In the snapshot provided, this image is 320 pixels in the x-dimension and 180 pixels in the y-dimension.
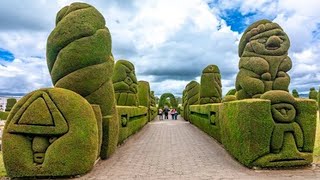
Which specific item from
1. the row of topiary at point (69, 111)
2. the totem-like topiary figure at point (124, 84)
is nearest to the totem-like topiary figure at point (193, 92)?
the totem-like topiary figure at point (124, 84)

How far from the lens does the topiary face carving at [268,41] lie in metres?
9.19

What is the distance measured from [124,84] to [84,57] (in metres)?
8.32

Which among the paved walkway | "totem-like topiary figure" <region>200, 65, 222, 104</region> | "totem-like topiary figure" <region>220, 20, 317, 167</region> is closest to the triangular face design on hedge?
the paved walkway

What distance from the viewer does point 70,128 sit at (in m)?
6.25

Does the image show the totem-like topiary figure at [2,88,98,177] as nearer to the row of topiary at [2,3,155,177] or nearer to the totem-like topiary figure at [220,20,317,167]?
the row of topiary at [2,3,155,177]

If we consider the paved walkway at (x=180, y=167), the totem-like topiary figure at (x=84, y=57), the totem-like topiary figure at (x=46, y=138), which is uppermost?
the totem-like topiary figure at (x=84, y=57)

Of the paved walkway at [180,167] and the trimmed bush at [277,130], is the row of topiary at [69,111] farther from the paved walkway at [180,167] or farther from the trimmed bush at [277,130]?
the trimmed bush at [277,130]

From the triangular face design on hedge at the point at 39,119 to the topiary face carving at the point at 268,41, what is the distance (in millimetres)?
6282

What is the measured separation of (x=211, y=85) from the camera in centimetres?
1936

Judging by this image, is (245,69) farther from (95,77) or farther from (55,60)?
(55,60)

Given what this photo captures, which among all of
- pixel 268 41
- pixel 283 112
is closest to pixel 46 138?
pixel 283 112

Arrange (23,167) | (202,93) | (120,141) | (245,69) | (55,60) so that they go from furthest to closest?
(202,93), (120,141), (245,69), (55,60), (23,167)

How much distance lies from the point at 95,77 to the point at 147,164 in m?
2.63

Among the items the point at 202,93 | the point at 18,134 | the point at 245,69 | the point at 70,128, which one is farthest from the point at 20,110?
the point at 202,93
